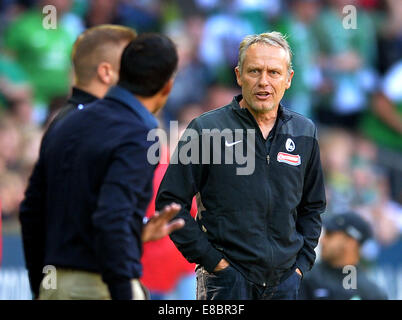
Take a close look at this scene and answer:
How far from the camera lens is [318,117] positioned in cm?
1166

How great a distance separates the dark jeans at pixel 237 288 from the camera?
494cm

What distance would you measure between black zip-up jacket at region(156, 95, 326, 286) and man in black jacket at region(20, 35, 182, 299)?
0.72 meters

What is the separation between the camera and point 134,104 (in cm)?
430

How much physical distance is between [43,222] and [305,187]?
153 cm

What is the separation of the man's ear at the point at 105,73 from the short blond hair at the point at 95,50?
0.02m

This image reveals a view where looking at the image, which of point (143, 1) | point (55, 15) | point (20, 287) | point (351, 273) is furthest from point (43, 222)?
point (143, 1)

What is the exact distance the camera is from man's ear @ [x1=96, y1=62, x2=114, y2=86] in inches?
221

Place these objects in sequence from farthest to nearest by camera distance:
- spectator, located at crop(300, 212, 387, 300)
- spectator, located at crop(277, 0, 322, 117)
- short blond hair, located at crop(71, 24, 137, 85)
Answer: spectator, located at crop(277, 0, 322, 117)
spectator, located at crop(300, 212, 387, 300)
short blond hair, located at crop(71, 24, 137, 85)

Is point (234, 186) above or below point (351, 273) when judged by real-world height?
above

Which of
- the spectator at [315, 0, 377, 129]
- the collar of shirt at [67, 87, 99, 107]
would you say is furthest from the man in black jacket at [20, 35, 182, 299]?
the spectator at [315, 0, 377, 129]

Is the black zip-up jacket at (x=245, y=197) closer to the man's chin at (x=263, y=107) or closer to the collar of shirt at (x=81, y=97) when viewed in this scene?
the man's chin at (x=263, y=107)

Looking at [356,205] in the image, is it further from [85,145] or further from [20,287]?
[85,145]

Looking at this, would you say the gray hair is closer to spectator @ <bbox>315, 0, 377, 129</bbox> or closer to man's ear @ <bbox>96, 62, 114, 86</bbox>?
man's ear @ <bbox>96, 62, 114, 86</bbox>

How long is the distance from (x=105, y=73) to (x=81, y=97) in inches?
8.4
